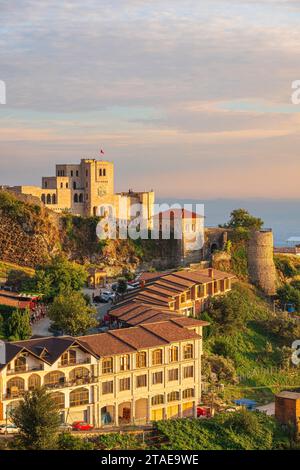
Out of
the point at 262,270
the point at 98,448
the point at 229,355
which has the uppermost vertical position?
the point at 262,270

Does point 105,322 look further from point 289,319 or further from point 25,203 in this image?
point 25,203

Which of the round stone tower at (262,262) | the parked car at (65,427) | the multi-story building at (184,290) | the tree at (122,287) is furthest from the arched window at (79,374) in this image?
the round stone tower at (262,262)

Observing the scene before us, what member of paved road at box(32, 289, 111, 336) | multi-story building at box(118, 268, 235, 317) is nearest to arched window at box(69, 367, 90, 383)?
paved road at box(32, 289, 111, 336)

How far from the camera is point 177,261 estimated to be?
59.4 metres

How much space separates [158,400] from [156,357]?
5.84 ft

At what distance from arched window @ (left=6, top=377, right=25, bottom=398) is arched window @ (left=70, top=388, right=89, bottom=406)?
2105mm

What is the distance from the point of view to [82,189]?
62.1 metres

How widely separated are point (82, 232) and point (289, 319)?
15384mm

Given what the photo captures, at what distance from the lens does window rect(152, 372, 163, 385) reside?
3606 centimetres

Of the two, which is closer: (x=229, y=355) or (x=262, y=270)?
(x=229, y=355)

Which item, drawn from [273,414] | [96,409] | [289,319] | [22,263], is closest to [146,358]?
[96,409]

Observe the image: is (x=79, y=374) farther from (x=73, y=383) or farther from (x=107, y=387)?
(x=107, y=387)

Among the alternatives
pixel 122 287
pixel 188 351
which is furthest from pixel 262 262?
pixel 188 351

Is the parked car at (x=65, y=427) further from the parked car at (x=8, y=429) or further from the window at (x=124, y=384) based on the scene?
the window at (x=124, y=384)
